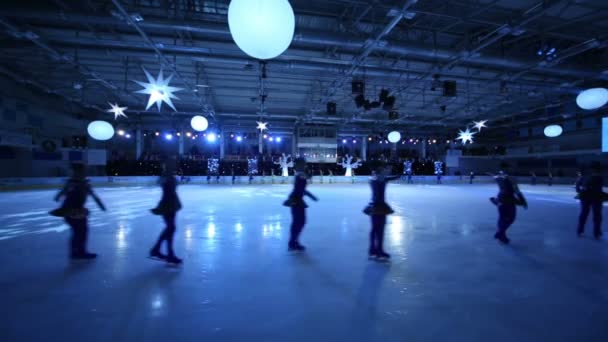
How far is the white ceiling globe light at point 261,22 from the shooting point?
2.91 metres

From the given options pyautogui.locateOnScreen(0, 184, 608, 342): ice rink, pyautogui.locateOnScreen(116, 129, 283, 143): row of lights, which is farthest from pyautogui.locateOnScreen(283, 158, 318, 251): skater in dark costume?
pyautogui.locateOnScreen(116, 129, 283, 143): row of lights

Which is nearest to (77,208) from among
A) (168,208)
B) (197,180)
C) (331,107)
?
(168,208)

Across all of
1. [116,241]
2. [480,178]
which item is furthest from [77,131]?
[480,178]

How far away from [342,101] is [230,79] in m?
8.16

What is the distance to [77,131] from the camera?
65.9ft

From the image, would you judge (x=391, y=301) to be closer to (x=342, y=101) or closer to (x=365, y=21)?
(x=365, y=21)

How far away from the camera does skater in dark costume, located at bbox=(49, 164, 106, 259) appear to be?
3445mm

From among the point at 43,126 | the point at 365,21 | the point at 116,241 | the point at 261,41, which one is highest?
the point at 365,21

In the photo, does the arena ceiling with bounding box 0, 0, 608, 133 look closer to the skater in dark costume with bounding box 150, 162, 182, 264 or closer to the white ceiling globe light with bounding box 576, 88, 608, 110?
the white ceiling globe light with bounding box 576, 88, 608, 110

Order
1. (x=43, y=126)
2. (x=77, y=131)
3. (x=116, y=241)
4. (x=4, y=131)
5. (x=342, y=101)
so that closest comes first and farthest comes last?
(x=116, y=241), (x=4, y=131), (x=43, y=126), (x=342, y=101), (x=77, y=131)

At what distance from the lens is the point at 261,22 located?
300 centimetres

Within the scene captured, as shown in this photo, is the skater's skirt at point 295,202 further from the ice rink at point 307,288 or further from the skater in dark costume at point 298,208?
the ice rink at point 307,288

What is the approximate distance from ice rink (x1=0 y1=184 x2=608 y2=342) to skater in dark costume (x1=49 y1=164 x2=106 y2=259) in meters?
0.21

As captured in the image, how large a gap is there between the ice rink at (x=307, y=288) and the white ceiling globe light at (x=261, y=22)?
9.45 ft
